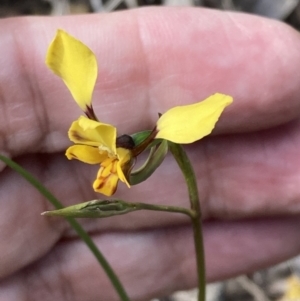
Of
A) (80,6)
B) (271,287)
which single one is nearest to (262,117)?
(271,287)

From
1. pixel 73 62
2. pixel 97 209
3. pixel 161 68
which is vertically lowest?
pixel 97 209

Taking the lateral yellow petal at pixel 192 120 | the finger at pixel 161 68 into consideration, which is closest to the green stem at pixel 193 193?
the lateral yellow petal at pixel 192 120

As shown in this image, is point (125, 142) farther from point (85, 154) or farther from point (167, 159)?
point (167, 159)

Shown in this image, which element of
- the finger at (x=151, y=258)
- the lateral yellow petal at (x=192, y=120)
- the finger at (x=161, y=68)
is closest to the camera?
the lateral yellow petal at (x=192, y=120)

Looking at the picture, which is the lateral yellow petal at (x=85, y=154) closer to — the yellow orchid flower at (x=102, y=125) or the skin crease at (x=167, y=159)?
the yellow orchid flower at (x=102, y=125)

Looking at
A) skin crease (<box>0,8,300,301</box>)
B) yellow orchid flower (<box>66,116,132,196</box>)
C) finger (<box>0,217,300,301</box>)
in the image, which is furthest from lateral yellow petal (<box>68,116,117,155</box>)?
finger (<box>0,217,300,301</box>)

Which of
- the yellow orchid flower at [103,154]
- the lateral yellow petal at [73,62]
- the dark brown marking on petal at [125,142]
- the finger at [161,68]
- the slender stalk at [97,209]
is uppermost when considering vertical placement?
the finger at [161,68]

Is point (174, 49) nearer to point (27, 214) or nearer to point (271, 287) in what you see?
point (27, 214)

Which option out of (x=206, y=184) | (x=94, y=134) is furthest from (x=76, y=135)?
(x=206, y=184)
